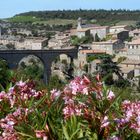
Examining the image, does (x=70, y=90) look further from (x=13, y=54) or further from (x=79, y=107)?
(x=13, y=54)

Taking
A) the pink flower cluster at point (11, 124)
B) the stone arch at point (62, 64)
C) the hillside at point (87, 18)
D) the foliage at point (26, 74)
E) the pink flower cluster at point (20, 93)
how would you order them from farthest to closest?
the hillside at point (87, 18) < the stone arch at point (62, 64) < the foliage at point (26, 74) < the pink flower cluster at point (20, 93) < the pink flower cluster at point (11, 124)

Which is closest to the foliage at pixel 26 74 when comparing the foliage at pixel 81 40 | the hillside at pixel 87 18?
the foliage at pixel 81 40

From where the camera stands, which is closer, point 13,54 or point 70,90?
point 70,90

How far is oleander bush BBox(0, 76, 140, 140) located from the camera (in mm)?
3102

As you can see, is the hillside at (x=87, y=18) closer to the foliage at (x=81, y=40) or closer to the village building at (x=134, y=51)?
the foliage at (x=81, y=40)

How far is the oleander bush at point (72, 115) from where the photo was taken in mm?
3102

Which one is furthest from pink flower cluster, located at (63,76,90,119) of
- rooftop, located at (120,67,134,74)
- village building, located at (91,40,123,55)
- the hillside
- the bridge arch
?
the hillside

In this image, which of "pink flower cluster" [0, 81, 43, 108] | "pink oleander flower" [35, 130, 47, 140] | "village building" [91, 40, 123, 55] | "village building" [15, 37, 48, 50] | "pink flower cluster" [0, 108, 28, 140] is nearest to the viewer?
"pink oleander flower" [35, 130, 47, 140]

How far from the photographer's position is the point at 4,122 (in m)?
3.37

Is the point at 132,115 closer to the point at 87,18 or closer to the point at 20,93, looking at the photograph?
the point at 20,93

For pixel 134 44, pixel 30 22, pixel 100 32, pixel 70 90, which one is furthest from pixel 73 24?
pixel 70 90

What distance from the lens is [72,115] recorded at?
3289 millimetres

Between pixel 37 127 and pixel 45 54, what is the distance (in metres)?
49.0

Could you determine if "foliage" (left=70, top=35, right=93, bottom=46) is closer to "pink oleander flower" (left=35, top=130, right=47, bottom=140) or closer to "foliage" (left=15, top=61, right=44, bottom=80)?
"foliage" (left=15, top=61, right=44, bottom=80)
